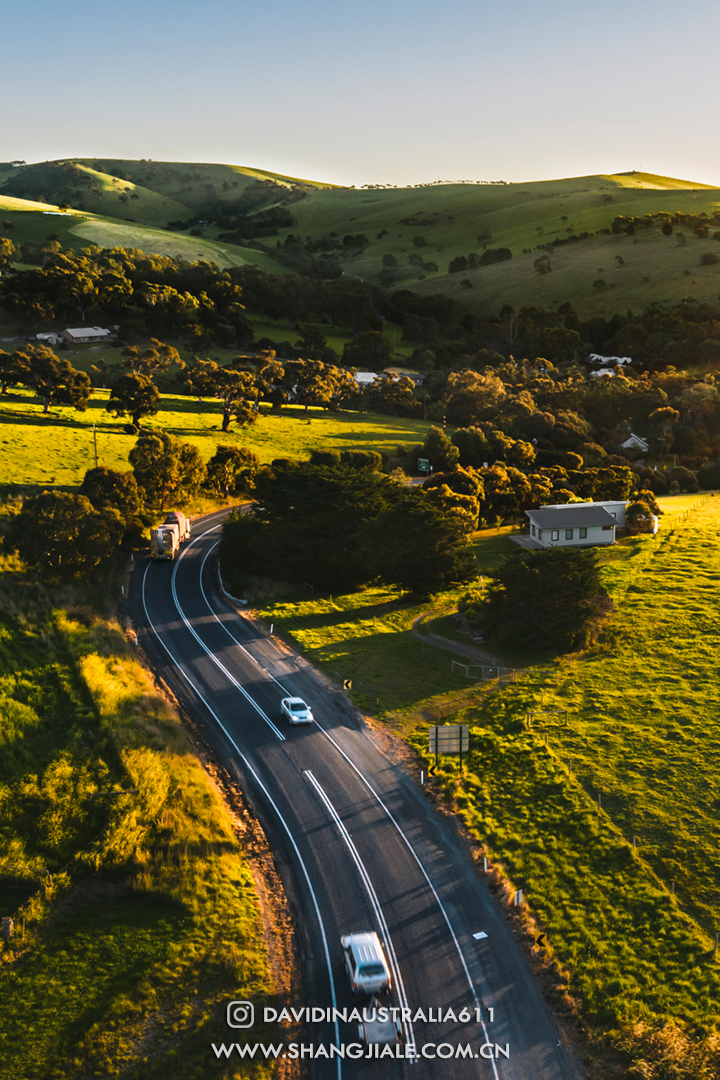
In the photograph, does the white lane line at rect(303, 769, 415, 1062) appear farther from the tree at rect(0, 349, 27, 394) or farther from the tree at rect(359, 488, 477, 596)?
the tree at rect(0, 349, 27, 394)

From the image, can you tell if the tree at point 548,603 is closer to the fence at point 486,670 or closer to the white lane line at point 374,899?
the fence at point 486,670

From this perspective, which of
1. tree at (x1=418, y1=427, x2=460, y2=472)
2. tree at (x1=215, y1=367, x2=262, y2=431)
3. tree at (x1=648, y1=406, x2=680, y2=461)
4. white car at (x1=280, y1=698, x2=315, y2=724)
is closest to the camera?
white car at (x1=280, y1=698, x2=315, y2=724)

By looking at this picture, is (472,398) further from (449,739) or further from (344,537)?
(449,739)

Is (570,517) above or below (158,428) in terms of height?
below

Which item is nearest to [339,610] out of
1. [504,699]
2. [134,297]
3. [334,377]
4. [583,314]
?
[504,699]

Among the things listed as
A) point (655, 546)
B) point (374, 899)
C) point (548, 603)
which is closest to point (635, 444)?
point (655, 546)

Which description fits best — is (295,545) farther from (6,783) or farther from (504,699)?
(6,783)

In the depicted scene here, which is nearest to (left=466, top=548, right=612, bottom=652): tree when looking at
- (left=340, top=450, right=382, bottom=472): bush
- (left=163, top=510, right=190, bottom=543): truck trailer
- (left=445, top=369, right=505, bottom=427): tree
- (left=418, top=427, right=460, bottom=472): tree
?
(left=163, top=510, right=190, bottom=543): truck trailer
